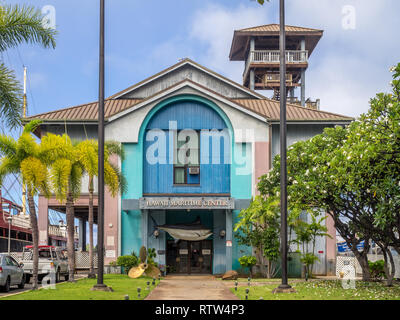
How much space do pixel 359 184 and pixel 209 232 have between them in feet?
52.5

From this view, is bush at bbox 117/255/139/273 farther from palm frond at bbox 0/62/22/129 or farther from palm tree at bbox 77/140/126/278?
palm frond at bbox 0/62/22/129

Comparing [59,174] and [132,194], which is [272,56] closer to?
[132,194]

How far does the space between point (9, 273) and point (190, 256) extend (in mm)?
14107

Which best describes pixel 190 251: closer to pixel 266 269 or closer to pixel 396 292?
pixel 266 269

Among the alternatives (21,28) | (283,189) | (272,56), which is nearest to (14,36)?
(21,28)

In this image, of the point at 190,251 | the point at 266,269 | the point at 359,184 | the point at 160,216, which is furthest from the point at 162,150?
the point at 359,184

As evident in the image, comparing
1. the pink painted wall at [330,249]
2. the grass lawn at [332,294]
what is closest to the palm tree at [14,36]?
the grass lawn at [332,294]

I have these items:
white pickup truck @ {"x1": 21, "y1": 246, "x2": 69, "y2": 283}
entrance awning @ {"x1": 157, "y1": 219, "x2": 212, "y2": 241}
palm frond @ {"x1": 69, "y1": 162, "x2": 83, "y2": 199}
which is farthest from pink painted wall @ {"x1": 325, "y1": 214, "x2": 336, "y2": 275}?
white pickup truck @ {"x1": 21, "y1": 246, "x2": 69, "y2": 283}

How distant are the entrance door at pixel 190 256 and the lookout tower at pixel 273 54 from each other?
1786 cm

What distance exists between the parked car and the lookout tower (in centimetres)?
2873

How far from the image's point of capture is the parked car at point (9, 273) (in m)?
21.2

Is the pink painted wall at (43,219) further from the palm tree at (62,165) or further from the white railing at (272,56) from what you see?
the white railing at (272,56)

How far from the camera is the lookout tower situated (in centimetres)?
4606

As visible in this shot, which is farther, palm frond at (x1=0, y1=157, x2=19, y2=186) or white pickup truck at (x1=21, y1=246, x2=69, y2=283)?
white pickup truck at (x1=21, y1=246, x2=69, y2=283)
